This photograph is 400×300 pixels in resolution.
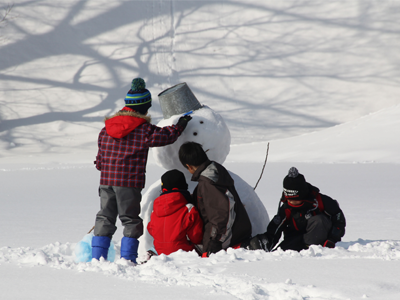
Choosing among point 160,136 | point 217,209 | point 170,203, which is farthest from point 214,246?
point 160,136

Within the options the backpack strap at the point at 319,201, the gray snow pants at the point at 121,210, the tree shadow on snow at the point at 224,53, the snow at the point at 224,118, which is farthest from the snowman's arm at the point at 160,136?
the tree shadow on snow at the point at 224,53

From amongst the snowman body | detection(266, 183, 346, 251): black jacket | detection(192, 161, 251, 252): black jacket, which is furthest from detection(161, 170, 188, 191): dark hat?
detection(266, 183, 346, 251): black jacket

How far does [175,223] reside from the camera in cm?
247

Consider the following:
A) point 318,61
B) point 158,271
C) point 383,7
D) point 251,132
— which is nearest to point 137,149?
point 158,271

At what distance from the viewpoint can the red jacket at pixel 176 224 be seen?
8.11 feet

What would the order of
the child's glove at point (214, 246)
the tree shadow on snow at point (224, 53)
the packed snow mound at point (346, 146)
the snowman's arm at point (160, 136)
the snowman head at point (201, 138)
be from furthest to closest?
the tree shadow on snow at point (224, 53)
the packed snow mound at point (346, 146)
the snowman head at point (201, 138)
the snowman's arm at point (160, 136)
the child's glove at point (214, 246)

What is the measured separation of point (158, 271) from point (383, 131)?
798 cm

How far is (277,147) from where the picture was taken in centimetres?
919

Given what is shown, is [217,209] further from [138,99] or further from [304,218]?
[138,99]

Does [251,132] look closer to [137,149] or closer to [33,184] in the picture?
[33,184]

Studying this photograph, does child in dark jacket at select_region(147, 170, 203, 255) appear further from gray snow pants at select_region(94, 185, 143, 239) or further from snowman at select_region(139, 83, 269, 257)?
snowman at select_region(139, 83, 269, 257)

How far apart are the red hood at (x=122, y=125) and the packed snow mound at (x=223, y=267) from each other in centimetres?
75

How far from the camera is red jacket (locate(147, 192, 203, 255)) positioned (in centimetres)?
247

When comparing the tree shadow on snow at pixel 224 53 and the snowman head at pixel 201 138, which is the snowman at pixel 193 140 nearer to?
the snowman head at pixel 201 138
